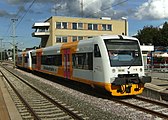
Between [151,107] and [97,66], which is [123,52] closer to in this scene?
[97,66]

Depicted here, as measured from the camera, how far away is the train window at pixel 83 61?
15.1 meters

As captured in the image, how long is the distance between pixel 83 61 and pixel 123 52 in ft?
9.55

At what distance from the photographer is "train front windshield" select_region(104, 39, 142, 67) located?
44.6 ft

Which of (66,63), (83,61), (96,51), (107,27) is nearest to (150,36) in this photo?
(107,27)

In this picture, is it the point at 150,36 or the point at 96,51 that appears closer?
the point at 96,51

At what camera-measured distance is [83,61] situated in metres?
16.2

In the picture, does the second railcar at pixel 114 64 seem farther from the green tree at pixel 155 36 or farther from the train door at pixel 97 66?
the green tree at pixel 155 36

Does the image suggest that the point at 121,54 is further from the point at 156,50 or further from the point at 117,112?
the point at 156,50

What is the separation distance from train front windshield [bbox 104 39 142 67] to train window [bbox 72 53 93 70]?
1.52 m

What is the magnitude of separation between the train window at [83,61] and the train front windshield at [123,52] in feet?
4.98

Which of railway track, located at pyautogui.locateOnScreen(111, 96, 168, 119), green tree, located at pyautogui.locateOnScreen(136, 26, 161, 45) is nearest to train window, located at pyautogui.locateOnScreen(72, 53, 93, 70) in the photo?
railway track, located at pyautogui.locateOnScreen(111, 96, 168, 119)

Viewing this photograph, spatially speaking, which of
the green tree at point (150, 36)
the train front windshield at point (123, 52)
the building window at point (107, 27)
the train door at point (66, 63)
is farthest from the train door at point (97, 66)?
the green tree at point (150, 36)

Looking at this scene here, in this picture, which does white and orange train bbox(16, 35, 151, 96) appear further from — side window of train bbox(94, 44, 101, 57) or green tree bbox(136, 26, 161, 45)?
green tree bbox(136, 26, 161, 45)

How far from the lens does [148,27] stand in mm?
93188
